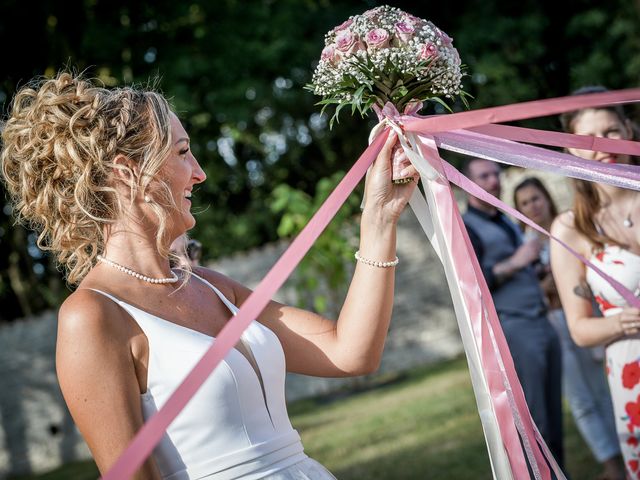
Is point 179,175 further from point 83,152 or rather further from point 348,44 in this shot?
point 348,44

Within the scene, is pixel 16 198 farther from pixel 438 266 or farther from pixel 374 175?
pixel 438 266

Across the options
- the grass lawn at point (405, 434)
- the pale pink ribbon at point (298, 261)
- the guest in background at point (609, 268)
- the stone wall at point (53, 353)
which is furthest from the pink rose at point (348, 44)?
the stone wall at point (53, 353)

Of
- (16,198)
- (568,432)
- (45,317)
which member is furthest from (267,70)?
(16,198)

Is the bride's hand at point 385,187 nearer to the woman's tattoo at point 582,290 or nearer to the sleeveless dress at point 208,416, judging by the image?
the sleeveless dress at point 208,416

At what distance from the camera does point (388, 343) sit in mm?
12625

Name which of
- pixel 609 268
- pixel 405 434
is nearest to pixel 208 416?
pixel 609 268

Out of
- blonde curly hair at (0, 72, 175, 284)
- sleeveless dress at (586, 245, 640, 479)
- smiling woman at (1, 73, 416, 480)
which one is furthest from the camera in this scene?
sleeveless dress at (586, 245, 640, 479)

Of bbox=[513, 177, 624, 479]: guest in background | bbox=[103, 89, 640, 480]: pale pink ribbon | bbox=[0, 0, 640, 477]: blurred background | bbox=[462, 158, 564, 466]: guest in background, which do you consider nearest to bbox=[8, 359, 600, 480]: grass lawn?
bbox=[513, 177, 624, 479]: guest in background

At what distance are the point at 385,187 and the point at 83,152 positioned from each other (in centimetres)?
82

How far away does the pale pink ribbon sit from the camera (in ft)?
5.82

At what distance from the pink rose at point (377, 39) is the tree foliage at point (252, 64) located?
8278mm

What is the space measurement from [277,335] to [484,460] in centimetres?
427

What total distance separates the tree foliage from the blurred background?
0.03 metres

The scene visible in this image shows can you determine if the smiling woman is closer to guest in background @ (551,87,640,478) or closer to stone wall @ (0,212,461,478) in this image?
guest in background @ (551,87,640,478)
